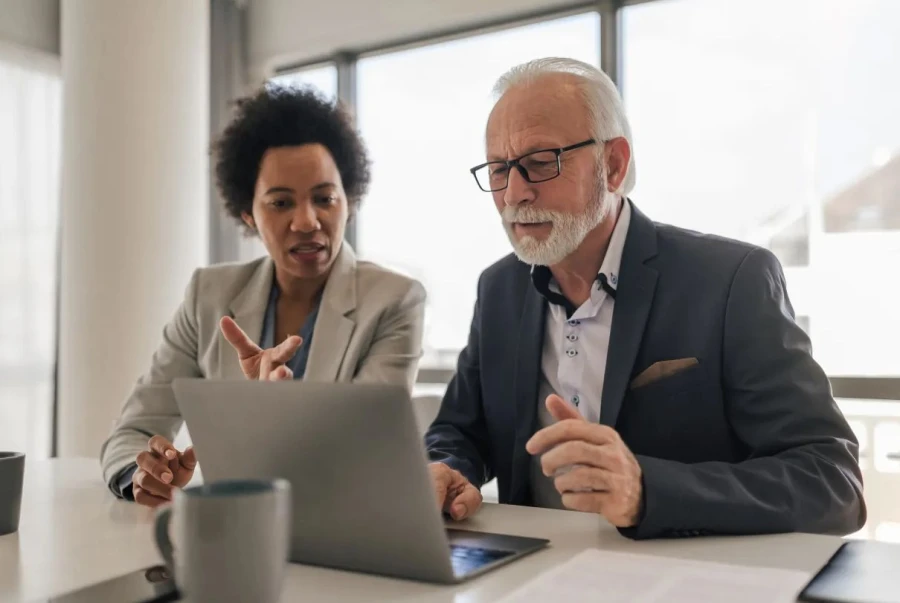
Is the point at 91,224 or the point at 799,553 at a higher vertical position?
the point at 91,224

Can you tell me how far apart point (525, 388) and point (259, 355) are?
47 cm

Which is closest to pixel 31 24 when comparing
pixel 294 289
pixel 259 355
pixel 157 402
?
pixel 294 289

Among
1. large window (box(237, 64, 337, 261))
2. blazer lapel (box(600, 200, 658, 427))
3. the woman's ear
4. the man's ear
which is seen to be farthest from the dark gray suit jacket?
large window (box(237, 64, 337, 261))

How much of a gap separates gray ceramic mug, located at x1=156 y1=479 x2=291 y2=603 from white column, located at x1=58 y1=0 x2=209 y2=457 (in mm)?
3152

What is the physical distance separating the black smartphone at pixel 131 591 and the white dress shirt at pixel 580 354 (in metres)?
0.79

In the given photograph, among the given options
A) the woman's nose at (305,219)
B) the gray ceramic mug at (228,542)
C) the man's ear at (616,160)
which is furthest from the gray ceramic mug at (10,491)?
the man's ear at (616,160)

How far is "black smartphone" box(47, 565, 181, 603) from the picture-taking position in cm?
78

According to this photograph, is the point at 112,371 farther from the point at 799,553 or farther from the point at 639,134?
the point at 799,553

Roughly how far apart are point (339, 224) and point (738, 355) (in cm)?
104

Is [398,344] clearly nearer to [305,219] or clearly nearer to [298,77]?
[305,219]

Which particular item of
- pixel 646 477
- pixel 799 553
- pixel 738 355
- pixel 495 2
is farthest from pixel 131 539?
pixel 495 2

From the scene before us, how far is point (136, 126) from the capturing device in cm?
362

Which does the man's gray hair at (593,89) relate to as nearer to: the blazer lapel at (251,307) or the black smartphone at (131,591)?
the blazer lapel at (251,307)

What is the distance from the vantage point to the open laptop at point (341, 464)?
30.5 inches
